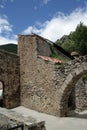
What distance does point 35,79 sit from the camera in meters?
13.7

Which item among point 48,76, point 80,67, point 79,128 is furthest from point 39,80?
point 79,128

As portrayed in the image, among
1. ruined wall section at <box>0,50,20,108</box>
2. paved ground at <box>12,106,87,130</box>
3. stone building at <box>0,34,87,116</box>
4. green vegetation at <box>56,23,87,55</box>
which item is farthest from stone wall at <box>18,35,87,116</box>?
green vegetation at <box>56,23,87,55</box>

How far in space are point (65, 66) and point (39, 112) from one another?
9.68 feet

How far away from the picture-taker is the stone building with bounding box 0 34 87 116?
12.4m

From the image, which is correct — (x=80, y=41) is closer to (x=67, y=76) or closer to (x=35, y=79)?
(x=35, y=79)

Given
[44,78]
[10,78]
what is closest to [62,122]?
[44,78]

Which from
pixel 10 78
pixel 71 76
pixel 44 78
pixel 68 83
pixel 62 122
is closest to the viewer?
pixel 62 122

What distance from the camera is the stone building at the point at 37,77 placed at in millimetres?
12359

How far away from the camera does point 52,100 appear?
12.8 m

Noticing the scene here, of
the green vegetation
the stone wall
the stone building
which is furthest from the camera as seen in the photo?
the green vegetation

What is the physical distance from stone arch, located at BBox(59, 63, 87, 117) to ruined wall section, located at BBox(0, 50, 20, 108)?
288 cm

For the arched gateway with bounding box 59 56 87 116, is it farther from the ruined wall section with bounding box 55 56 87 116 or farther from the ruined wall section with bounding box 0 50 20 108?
the ruined wall section with bounding box 0 50 20 108

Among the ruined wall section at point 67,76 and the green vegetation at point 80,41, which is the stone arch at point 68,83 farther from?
the green vegetation at point 80,41

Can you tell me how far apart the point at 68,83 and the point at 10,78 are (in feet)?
11.3
